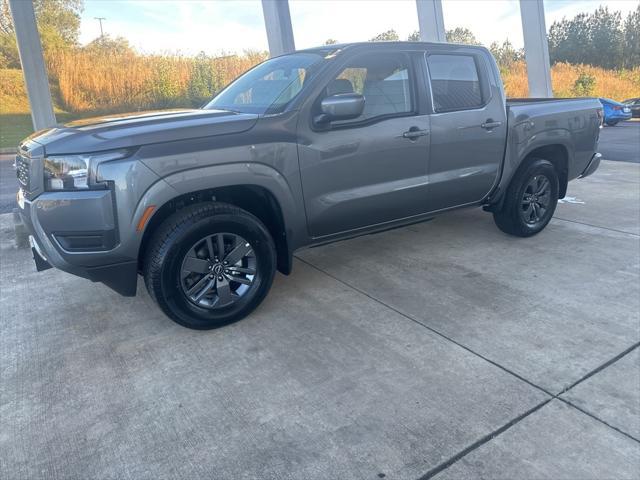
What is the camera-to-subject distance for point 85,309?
399 cm

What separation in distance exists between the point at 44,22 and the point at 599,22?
43.8 m

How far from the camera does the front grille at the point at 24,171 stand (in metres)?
3.30

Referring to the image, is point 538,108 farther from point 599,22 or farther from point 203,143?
point 599,22

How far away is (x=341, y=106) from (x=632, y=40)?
49.2 metres

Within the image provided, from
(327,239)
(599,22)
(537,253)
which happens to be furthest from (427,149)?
(599,22)

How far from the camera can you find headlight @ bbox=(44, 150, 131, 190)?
9.96 ft

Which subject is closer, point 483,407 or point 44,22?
point 483,407

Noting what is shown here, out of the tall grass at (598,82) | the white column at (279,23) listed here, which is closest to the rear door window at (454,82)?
the white column at (279,23)

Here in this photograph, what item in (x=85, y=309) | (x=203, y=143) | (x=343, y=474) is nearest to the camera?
(x=343, y=474)

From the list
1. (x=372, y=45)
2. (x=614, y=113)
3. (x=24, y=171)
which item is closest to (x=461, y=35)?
(x=614, y=113)

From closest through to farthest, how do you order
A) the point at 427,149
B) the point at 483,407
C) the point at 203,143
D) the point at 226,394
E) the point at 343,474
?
the point at 343,474, the point at 483,407, the point at 226,394, the point at 203,143, the point at 427,149

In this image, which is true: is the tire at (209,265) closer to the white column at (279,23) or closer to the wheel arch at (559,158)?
the wheel arch at (559,158)

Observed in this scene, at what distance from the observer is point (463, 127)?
4523 mm

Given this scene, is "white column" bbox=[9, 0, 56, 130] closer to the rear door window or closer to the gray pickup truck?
the gray pickup truck
